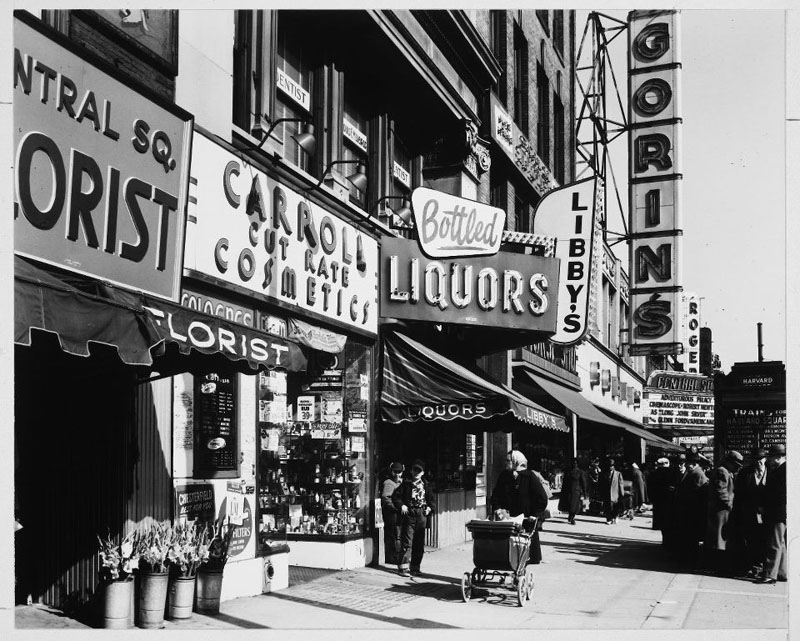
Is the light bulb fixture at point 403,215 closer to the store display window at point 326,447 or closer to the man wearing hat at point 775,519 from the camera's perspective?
the store display window at point 326,447

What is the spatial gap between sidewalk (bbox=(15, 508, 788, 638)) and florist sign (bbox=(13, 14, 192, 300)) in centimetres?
315

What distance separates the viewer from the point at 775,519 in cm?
1354

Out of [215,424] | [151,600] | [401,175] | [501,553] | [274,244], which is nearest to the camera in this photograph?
[151,600]

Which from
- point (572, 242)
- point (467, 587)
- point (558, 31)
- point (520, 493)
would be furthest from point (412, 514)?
point (558, 31)

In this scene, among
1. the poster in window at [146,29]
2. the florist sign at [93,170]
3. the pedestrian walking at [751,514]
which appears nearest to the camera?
the florist sign at [93,170]

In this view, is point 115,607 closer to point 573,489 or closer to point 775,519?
point 775,519

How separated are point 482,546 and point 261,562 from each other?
2503 mm

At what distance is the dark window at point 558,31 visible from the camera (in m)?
30.8

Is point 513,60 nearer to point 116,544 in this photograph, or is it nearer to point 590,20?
point 590,20

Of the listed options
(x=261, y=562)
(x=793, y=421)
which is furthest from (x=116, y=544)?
(x=793, y=421)

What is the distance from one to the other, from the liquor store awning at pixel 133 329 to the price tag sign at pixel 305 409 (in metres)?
4.97

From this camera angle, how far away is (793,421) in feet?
28.7

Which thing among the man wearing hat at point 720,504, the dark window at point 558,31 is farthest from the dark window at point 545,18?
the man wearing hat at point 720,504

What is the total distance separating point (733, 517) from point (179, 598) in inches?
349
